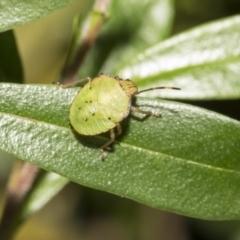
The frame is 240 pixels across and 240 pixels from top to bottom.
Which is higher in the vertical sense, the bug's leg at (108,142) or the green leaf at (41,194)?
the bug's leg at (108,142)

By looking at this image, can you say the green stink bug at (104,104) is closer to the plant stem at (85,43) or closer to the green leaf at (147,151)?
the green leaf at (147,151)

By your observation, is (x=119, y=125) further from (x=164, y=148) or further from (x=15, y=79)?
(x=15, y=79)

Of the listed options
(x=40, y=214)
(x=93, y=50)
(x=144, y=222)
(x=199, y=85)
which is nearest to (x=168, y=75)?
Result: (x=199, y=85)

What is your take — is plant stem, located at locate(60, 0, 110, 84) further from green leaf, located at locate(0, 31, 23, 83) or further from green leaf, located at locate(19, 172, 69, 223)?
green leaf, located at locate(19, 172, 69, 223)

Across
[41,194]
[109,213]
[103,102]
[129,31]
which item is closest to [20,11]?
[103,102]

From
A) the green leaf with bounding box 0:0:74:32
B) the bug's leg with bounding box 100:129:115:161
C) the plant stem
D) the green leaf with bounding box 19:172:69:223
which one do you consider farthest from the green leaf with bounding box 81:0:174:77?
the green leaf with bounding box 0:0:74:32

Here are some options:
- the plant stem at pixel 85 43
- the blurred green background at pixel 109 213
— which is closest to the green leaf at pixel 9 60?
the plant stem at pixel 85 43

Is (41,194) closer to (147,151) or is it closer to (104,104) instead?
(104,104)
